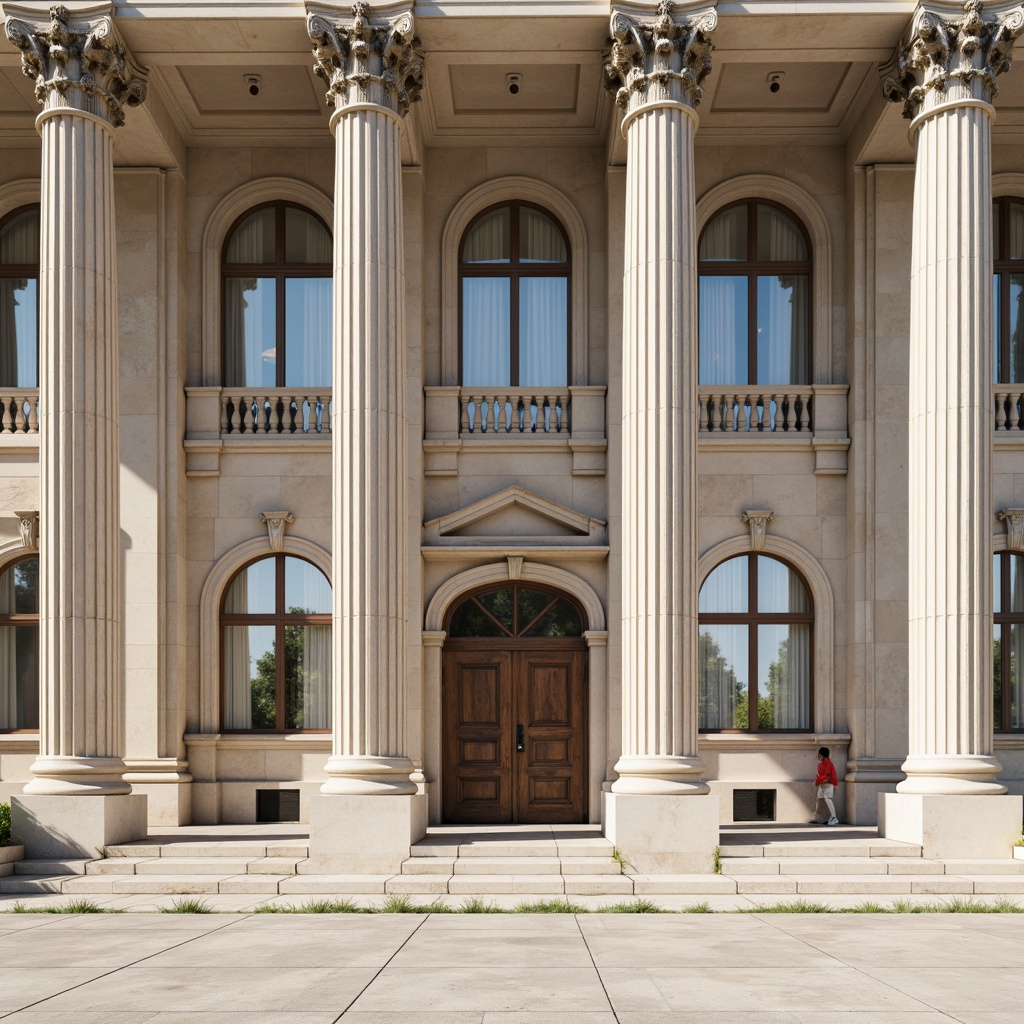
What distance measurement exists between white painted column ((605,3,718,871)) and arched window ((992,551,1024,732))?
7060mm

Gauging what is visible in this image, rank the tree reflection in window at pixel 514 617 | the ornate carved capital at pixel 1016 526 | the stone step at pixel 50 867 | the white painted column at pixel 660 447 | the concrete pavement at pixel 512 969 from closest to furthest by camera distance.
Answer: the concrete pavement at pixel 512 969
the stone step at pixel 50 867
the white painted column at pixel 660 447
the ornate carved capital at pixel 1016 526
the tree reflection in window at pixel 514 617

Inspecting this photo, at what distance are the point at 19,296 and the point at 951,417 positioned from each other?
15831mm

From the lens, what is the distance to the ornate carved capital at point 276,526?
22156mm

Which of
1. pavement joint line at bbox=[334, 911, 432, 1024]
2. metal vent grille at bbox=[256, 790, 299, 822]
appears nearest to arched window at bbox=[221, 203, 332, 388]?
metal vent grille at bbox=[256, 790, 299, 822]

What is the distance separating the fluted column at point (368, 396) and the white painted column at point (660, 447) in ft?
10.2

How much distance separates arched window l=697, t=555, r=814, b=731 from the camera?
882 inches

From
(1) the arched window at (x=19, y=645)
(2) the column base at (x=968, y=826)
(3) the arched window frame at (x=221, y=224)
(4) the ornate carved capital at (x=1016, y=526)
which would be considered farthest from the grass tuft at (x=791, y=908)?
(1) the arched window at (x=19, y=645)

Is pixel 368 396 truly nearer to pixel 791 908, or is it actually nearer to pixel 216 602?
pixel 216 602

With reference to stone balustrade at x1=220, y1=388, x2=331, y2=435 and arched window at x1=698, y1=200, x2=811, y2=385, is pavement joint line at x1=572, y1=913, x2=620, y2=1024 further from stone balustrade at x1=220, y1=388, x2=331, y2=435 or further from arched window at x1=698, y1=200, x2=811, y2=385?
arched window at x1=698, y1=200, x2=811, y2=385

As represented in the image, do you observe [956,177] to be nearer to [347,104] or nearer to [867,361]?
[867,361]

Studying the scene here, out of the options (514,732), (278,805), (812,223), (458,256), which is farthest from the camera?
(458,256)

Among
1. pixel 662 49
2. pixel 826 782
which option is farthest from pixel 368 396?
pixel 826 782

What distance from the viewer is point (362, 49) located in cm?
1834

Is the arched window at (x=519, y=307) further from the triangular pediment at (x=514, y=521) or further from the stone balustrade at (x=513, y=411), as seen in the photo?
the triangular pediment at (x=514, y=521)
